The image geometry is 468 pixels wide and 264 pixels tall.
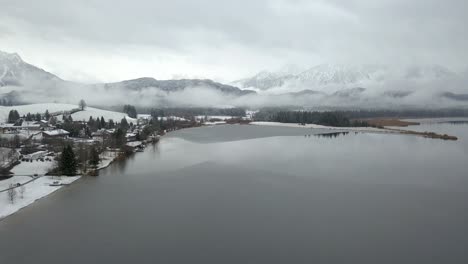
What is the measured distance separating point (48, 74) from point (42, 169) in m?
91.7

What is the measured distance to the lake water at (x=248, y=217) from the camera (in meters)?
4.70

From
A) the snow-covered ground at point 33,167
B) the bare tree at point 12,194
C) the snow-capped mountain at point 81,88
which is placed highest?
the snow-capped mountain at point 81,88

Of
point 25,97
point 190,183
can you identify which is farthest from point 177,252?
point 25,97

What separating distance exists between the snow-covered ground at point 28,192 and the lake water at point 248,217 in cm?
28

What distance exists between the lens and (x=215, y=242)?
16.4 ft

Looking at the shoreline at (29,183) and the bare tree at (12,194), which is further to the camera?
the bare tree at (12,194)

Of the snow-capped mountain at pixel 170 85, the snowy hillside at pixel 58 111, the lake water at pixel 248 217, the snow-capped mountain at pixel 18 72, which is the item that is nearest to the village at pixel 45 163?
the lake water at pixel 248 217

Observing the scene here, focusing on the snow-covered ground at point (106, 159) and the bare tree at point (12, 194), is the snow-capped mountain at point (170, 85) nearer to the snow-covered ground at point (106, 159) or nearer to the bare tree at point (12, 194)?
Result: the snow-covered ground at point (106, 159)

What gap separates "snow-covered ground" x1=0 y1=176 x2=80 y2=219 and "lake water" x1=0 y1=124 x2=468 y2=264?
276mm

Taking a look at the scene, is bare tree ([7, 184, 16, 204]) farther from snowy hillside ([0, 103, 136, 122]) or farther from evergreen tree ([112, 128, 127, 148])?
snowy hillside ([0, 103, 136, 122])

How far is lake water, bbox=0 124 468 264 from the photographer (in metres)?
4.70

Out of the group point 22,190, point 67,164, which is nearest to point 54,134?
point 67,164

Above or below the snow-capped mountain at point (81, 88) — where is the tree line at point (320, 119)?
below

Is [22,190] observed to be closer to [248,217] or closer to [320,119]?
[248,217]
